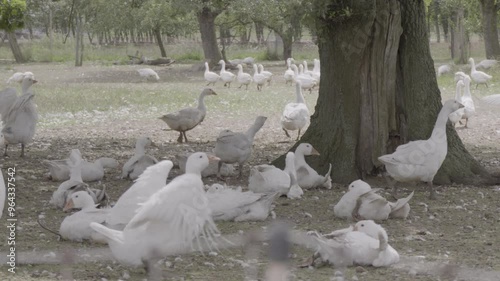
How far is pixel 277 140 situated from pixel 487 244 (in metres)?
8.44

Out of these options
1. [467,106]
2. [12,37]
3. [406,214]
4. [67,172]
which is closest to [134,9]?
[12,37]

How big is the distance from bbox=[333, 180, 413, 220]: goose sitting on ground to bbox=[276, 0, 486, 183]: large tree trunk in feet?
7.14

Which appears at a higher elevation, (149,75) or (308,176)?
(149,75)

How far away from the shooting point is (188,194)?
19.9ft

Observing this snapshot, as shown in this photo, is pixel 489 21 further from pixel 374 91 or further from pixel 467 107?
pixel 374 91

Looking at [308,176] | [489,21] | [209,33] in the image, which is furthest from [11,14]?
[489,21]

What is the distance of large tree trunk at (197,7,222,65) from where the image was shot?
4041 cm

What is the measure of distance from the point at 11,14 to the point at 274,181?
49.4 feet

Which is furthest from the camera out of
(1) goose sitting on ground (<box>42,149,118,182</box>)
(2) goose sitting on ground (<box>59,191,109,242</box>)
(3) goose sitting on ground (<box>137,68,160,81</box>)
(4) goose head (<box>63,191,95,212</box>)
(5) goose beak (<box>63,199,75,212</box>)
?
(3) goose sitting on ground (<box>137,68,160,81</box>)

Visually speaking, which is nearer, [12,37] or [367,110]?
[367,110]

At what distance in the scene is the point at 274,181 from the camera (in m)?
10.1

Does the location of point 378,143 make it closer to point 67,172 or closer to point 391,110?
point 391,110

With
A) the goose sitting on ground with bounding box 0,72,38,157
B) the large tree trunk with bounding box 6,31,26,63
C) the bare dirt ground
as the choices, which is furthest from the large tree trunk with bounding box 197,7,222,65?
the goose sitting on ground with bounding box 0,72,38,157

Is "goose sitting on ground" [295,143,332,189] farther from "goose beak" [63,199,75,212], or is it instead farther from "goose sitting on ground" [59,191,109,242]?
"goose sitting on ground" [59,191,109,242]
